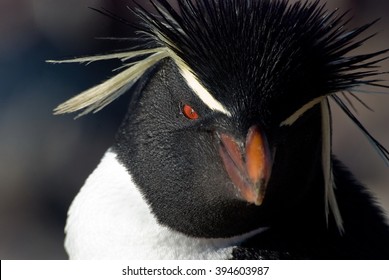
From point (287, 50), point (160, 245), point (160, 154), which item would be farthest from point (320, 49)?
point (160, 245)

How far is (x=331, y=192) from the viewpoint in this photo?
1.27 m

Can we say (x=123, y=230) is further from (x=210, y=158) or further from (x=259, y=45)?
(x=259, y=45)

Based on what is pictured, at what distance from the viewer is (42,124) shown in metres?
2.67

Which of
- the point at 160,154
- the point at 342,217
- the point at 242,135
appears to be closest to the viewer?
the point at 242,135

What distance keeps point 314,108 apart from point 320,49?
86mm

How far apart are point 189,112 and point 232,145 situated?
3.9 inches

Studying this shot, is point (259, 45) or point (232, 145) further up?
point (259, 45)

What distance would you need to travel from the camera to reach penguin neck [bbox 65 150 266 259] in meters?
1.26

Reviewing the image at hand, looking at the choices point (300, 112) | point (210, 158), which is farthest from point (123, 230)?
point (300, 112)

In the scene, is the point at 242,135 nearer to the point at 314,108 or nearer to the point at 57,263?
the point at 314,108

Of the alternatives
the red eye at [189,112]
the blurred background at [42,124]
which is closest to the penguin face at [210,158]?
the red eye at [189,112]

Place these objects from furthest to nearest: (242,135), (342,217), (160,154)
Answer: (342,217) < (160,154) < (242,135)

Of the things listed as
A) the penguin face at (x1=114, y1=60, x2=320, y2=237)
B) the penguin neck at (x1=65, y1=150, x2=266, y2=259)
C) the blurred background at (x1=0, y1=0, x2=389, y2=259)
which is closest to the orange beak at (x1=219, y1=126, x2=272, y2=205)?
the penguin face at (x1=114, y1=60, x2=320, y2=237)

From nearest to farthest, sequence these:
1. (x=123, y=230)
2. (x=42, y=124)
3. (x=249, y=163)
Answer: (x=249, y=163)
(x=123, y=230)
(x=42, y=124)
